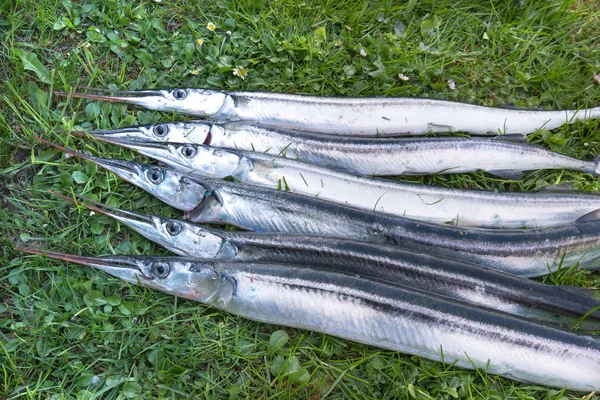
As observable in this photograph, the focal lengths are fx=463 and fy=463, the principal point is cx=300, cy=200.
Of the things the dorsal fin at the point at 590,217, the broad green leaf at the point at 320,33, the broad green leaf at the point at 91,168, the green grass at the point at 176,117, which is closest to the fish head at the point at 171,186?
the green grass at the point at 176,117

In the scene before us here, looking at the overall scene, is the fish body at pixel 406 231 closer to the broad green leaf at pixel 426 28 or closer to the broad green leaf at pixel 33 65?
the broad green leaf at pixel 33 65

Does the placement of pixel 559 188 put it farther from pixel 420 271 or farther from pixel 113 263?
pixel 113 263

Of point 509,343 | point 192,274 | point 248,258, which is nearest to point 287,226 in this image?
point 248,258

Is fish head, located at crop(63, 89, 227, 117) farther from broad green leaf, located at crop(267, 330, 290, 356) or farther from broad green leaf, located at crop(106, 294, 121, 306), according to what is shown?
broad green leaf, located at crop(267, 330, 290, 356)

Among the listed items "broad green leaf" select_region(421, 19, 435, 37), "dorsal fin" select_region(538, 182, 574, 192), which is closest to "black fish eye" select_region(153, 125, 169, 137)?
"broad green leaf" select_region(421, 19, 435, 37)

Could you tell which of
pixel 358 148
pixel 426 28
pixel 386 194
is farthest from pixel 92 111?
pixel 426 28
